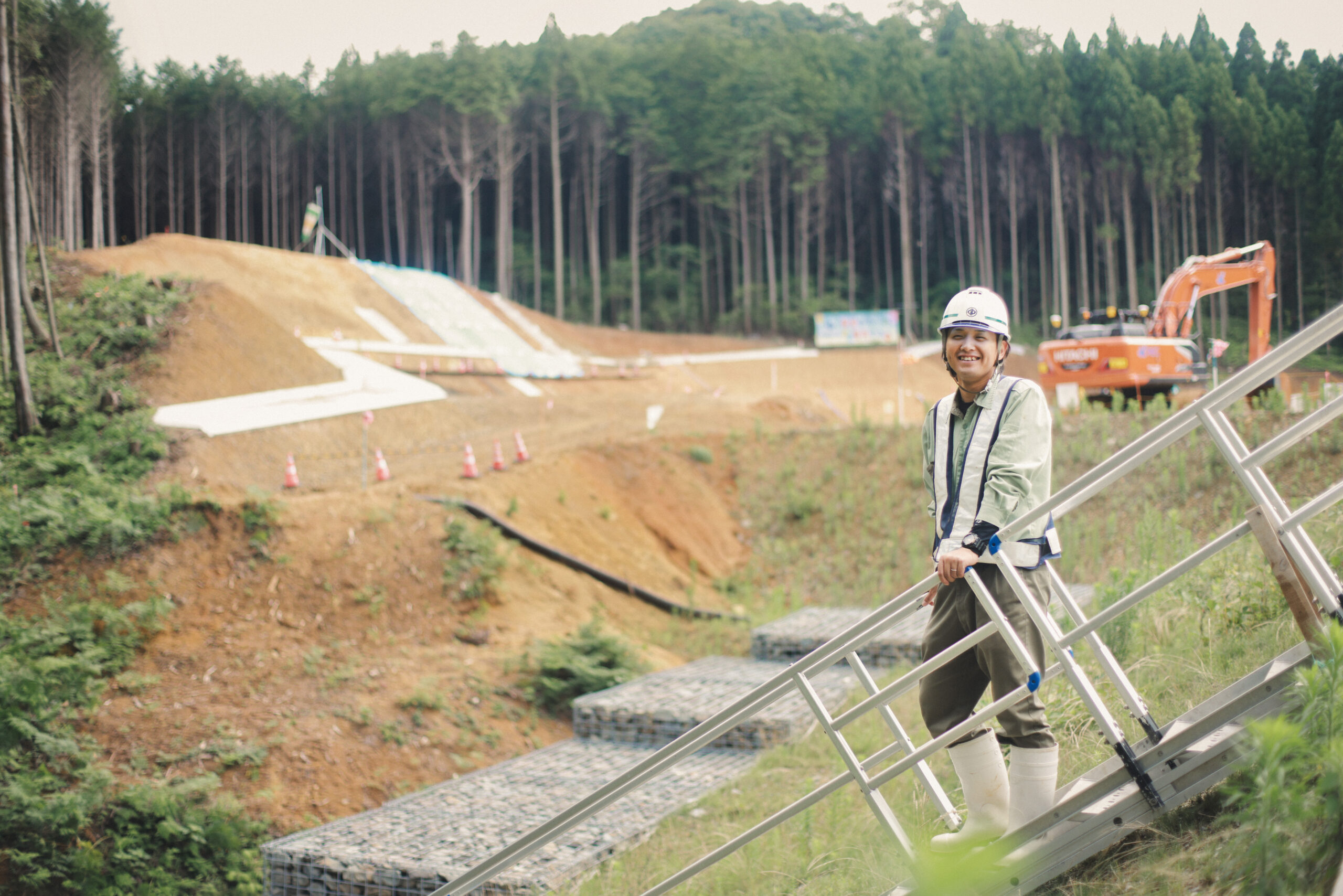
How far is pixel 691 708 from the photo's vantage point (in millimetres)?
7949

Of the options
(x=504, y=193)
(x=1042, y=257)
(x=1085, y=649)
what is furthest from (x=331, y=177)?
(x=1085, y=649)

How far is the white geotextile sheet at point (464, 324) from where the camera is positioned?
28875 mm

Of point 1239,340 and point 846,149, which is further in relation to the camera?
point 846,149

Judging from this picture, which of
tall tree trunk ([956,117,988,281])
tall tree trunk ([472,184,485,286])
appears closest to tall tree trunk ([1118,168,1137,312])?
tall tree trunk ([956,117,988,281])

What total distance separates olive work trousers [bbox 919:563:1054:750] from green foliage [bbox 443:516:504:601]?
25.3 ft

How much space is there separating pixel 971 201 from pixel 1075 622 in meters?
45.7

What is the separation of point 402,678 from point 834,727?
6.49 m

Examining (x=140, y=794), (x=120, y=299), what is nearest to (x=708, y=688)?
(x=140, y=794)

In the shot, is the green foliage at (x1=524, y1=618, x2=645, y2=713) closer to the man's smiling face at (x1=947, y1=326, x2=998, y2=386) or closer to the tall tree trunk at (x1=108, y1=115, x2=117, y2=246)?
the man's smiling face at (x1=947, y1=326, x2=998, y2=386)

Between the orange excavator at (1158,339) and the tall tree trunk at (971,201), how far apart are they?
91.0ft

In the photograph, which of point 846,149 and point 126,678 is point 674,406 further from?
point 846,149

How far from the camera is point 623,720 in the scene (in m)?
8.12

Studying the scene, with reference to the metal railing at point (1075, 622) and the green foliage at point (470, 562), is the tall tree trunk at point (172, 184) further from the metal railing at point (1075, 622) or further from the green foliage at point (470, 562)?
the metal railing at point (1075, 622)

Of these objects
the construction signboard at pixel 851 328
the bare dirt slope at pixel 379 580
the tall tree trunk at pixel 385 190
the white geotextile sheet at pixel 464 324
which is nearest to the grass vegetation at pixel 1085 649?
the bare dirt slope at pixel 379 580
